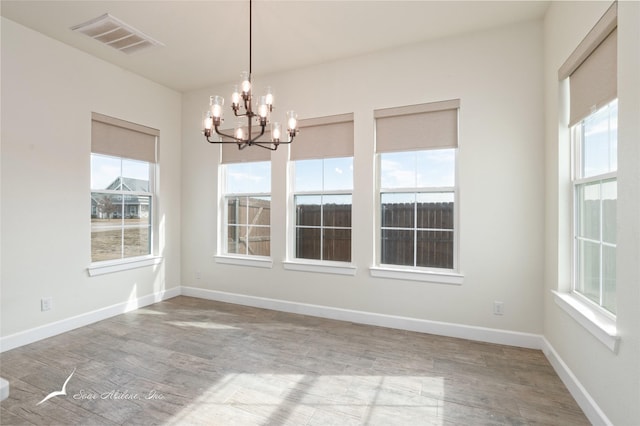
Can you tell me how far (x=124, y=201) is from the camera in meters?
4.07

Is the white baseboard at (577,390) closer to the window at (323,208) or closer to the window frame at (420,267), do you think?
the window frame at (420,267)

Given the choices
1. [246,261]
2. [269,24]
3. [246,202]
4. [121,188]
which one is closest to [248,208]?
[246,202]

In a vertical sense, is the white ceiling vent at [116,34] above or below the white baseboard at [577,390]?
above

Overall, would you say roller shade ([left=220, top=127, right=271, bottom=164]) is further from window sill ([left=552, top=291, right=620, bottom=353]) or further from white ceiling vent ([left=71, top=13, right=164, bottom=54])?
window sill ([left=552, top=291, right=620, bottom=353])

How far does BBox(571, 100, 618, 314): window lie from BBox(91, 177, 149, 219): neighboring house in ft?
15.8

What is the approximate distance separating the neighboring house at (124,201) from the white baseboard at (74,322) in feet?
3.68

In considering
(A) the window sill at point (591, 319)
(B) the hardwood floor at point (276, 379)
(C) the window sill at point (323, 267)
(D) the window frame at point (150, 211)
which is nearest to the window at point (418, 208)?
(C) the window sill at point (323, 267)

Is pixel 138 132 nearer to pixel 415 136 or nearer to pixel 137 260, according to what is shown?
pixel 137 260

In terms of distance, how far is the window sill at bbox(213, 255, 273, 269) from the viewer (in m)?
4.18

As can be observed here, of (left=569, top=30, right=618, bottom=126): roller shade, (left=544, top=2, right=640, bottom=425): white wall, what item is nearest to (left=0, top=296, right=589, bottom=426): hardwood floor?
(left=544, top=2, right=640, bottom=425): white wall

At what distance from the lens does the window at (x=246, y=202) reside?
4.29 m

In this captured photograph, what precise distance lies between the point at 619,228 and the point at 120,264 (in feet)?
15.7

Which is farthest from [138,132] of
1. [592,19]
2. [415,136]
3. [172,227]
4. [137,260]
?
[592,19]

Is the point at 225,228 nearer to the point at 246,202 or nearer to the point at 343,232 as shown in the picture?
the point at 246,202
